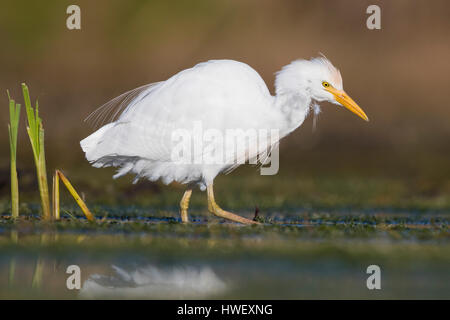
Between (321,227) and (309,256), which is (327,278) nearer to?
(309,256)

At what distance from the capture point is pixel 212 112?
9766 mm

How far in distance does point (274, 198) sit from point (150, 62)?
8174mm

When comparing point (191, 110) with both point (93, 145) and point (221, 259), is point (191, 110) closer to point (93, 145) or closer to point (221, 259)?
point (93, 145)

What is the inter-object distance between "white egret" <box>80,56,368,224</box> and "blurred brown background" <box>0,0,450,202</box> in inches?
320

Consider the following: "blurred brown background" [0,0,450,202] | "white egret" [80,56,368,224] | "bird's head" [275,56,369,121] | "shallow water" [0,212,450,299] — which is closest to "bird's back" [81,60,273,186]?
"white egret" [80,56,368,224]

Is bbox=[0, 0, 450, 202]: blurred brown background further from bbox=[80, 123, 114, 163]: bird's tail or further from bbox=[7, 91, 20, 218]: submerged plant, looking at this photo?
bbox=[7, 91, 20, 218]: submerged plant

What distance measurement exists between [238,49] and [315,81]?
1030 cm

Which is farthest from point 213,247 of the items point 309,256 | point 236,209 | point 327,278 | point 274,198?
point 274,198

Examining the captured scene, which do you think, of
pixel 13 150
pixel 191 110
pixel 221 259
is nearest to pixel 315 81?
pixel 191 110

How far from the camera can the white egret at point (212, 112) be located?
9.78m

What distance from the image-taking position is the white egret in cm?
978

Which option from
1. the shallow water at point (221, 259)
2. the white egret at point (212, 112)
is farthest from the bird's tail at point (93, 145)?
the shallow water at point (221, 259)

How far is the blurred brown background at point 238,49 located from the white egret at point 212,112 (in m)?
8.13
